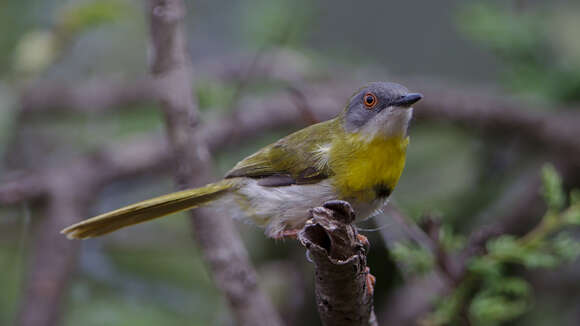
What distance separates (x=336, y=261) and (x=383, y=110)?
45.8 inches

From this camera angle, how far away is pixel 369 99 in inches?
120

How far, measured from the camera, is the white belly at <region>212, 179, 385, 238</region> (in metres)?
2.87

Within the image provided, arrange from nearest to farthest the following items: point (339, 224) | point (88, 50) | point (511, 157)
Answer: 1. point (339, 224)
2. point (511, 157)
3. point (88, 50)

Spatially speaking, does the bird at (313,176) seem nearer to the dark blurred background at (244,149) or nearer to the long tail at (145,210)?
the long tail at (145,210)

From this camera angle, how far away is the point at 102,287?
470 centimetres

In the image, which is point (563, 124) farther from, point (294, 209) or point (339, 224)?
point (339, 224)

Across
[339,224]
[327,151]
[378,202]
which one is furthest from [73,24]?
[339,224]

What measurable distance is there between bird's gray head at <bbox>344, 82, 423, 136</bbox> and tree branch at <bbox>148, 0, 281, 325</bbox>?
753mm

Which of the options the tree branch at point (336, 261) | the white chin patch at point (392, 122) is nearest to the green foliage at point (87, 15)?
the white chin patch at point (392, 122)

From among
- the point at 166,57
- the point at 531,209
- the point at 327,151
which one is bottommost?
the point at 531,209

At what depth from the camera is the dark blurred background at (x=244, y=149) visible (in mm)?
4414

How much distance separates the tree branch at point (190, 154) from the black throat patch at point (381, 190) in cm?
66

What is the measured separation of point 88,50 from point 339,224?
5355 mm

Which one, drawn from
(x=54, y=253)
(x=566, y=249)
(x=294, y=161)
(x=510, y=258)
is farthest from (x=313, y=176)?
(x=54, y=253)
